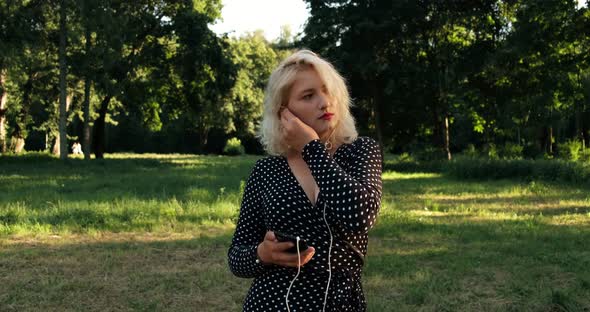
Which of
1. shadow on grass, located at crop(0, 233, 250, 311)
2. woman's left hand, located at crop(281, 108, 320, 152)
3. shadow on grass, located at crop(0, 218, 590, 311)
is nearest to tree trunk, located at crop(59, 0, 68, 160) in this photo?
shadow on grass, located at crop(0, 218, 590, 311)

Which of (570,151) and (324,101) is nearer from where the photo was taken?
(324,101)

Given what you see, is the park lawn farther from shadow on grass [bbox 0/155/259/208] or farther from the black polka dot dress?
the black polka dot dress

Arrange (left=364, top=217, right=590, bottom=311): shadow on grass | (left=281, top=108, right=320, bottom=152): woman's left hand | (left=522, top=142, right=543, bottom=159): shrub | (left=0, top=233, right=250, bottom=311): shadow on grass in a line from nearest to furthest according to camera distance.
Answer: (left=281, top=108, right=320, bottom=152): woman's left hand, (left=364, top=217, right=590, bottom=311): shadow on grass, (left=0, top=233, right=250, bottom=311): shadow on grass, (left=522, top=142, right=543, bottom=159): shrub

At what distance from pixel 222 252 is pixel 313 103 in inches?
234

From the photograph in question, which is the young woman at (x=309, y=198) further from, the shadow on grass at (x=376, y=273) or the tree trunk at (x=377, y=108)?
the tree trunk at (x=377, y=108)

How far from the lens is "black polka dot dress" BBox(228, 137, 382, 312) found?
1.74 metres

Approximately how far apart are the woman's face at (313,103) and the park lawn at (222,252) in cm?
364

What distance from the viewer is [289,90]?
2010 mm

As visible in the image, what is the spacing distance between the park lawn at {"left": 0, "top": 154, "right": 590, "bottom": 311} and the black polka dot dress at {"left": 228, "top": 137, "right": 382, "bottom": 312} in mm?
3460

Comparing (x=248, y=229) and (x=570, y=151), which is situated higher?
(x=248, y=229)

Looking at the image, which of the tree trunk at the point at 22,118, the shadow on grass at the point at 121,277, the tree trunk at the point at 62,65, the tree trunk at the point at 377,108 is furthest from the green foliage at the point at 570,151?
the tree trunk at the point at 22,118

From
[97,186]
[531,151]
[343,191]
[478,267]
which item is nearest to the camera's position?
[343,191]

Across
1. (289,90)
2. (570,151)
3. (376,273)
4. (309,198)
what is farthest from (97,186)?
(570,151)

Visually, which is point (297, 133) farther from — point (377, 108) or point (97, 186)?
point (377, 108)
